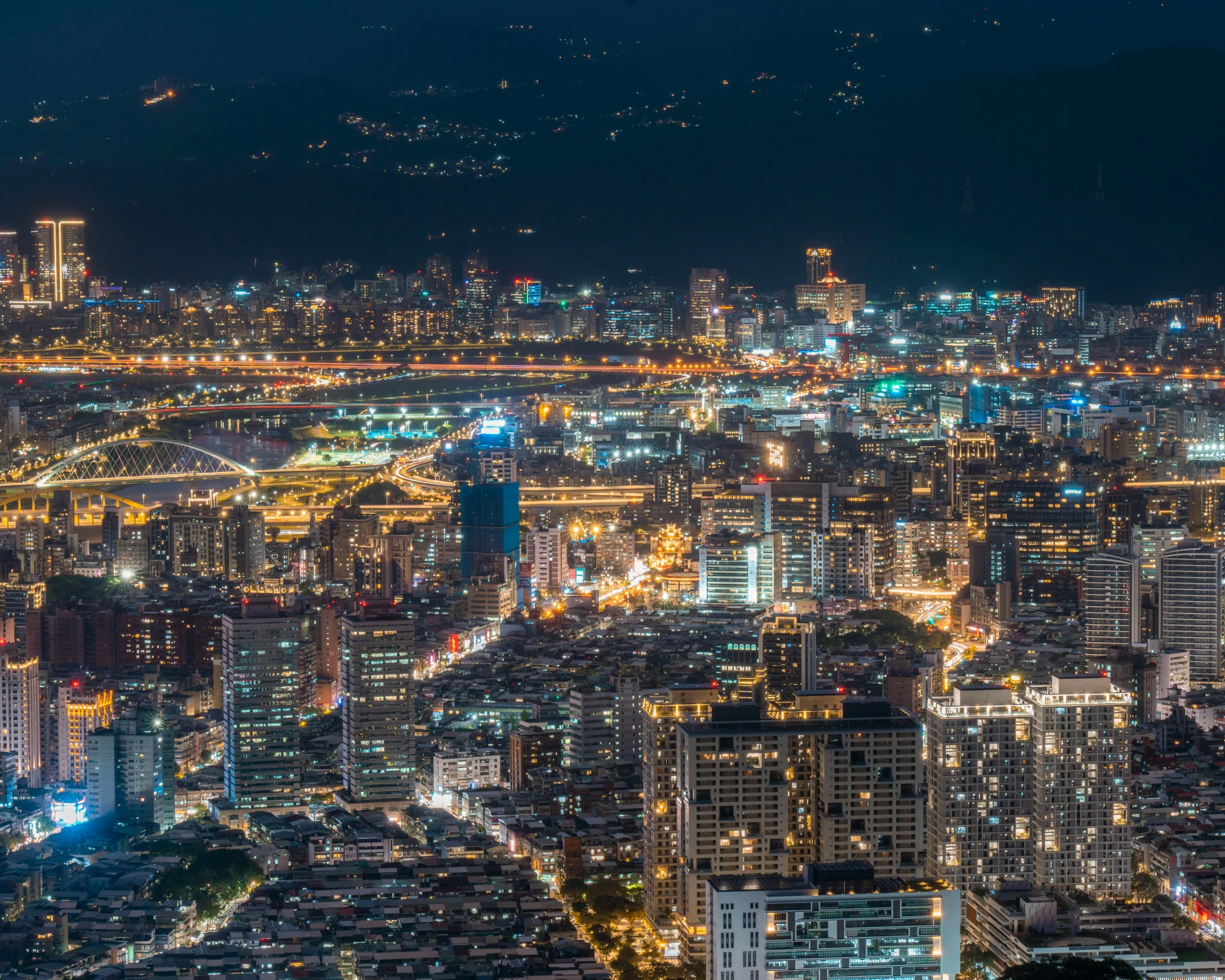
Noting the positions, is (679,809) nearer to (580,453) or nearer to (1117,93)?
(580,453)

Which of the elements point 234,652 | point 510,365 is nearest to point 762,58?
point 510,365

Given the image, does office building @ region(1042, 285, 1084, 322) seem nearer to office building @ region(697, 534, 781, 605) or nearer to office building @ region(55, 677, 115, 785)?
office building @ region(697, 534, 781, 605)

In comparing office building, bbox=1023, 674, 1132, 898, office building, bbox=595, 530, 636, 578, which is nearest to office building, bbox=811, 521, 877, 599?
office building, bbox=595, 530, 636, 578

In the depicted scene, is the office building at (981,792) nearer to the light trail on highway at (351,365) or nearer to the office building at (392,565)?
the office building at (392,565)

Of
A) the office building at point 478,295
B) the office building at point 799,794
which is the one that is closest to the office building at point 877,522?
the office building at point 799,794

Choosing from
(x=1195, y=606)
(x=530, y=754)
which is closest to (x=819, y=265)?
(x=1195, y=606)

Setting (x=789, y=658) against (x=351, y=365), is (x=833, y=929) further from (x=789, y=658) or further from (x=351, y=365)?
(x=351, y=365)
